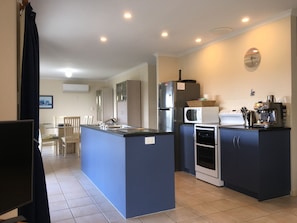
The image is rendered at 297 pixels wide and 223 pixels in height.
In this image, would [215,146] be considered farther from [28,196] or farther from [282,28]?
[28,196]

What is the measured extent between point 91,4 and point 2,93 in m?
1.77

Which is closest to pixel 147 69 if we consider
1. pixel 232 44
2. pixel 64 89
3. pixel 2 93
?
pixel 232 44

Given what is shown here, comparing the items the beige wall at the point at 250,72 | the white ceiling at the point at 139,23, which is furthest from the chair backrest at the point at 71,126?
the beige wall at the point at 250,72

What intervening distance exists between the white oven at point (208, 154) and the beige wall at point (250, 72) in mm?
669

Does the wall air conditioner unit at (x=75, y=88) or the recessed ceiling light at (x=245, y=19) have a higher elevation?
the recessed ceiling light at (x=245, y=19)

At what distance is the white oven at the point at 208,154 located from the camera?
146 inches

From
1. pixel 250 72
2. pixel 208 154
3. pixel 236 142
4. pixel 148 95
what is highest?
pixel 250 72

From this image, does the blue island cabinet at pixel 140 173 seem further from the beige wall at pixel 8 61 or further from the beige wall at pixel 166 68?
the beige wall at pixel 166 68

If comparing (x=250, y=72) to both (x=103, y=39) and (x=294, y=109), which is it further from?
(x=103, y=39)

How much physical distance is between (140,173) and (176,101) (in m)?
2.29

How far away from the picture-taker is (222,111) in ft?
13.9

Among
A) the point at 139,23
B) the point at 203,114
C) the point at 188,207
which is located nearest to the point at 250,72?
the point at 203,114

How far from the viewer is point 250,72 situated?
12.6 feet

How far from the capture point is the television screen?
4.05 feet
